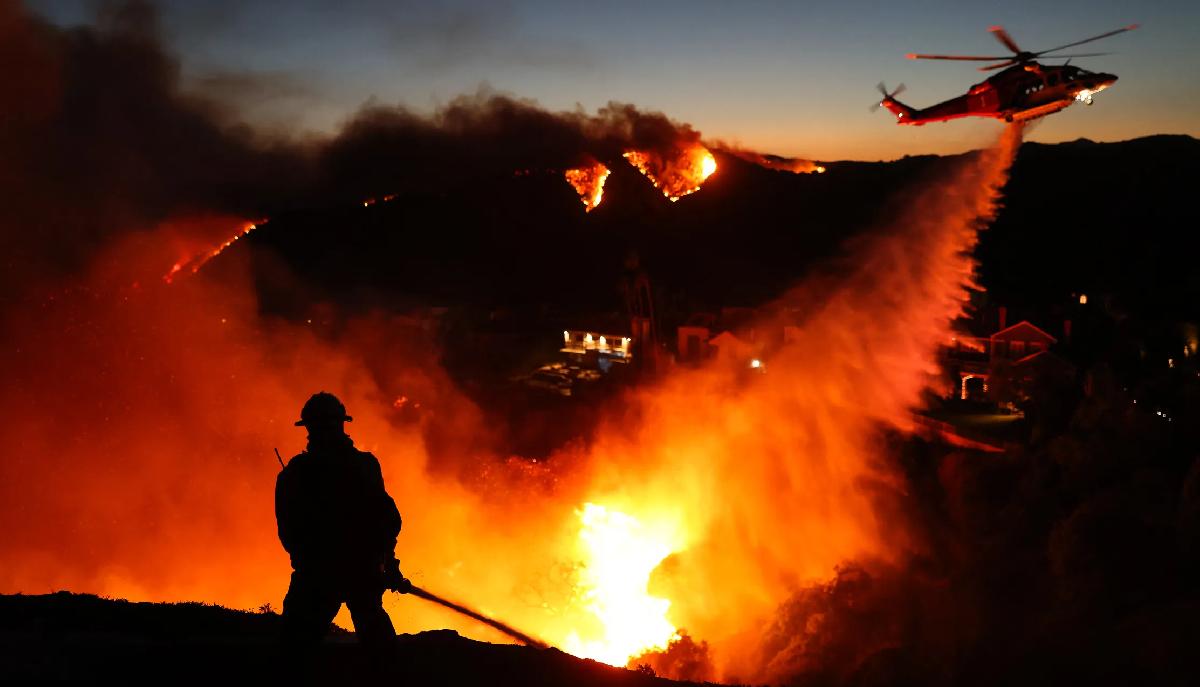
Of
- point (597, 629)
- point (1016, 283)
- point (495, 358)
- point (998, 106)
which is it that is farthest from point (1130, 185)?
point (597, 629)

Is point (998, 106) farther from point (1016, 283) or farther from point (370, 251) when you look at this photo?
point (370, 251)

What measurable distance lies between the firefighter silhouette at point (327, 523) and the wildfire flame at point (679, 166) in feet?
55.7

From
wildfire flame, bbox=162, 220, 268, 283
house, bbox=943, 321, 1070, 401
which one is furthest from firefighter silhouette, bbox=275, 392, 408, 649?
house, bbox=943, 321, 1070, 401

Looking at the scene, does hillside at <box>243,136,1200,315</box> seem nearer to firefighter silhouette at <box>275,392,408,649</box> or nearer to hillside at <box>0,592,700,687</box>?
hillside at <box>0,592,700,687</box>

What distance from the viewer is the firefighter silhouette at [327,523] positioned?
17.9 feet

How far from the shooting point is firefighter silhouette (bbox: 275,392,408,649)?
17.9ft

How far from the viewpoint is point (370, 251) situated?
65312 millimetres

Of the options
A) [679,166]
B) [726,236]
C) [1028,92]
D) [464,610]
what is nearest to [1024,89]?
[1028,92]

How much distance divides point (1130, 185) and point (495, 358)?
184 feet

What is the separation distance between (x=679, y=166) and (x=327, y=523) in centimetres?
1823

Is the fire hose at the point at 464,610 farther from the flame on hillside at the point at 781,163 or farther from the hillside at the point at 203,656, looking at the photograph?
the flame on hillside at the point at 781,163

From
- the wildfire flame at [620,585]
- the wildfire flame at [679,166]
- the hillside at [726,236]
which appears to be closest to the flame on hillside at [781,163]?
the wildfire flame at [679,166]

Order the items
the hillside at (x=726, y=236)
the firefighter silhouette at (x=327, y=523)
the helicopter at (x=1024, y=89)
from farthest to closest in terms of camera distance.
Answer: the hillside at (x=726, y=236) → the helicopter at (x=1024, y=89) → the firefighter silhouette at (x=327, y=523)

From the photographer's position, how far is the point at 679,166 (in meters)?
22.2
